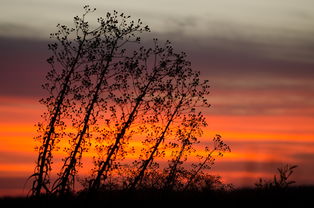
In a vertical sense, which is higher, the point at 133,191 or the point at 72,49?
the point at 72,49

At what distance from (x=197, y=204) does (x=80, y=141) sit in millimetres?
8567

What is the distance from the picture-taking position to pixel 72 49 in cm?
3047

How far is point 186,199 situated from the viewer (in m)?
23.9

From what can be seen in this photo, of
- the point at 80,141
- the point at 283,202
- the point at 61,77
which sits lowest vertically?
the point at 283,202

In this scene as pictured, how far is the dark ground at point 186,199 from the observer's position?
22.0 m

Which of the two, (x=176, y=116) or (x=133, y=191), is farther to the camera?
(x=176, y=116)

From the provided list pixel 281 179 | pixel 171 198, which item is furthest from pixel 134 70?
pixel 281 179

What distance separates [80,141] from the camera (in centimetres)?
2945

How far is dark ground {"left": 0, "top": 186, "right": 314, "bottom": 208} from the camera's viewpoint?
72.1 ft

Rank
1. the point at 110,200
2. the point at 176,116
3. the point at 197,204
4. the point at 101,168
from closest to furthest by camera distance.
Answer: the point at 197,204
the point at 110,200
the point at 101,168
the point at 176,116

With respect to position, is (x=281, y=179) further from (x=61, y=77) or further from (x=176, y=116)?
(x=61, y=77)

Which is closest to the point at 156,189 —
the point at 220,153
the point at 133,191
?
the point at 133,191

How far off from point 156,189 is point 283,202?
841cm

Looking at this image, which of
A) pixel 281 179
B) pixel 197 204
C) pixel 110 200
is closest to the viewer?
pixel 281 179
